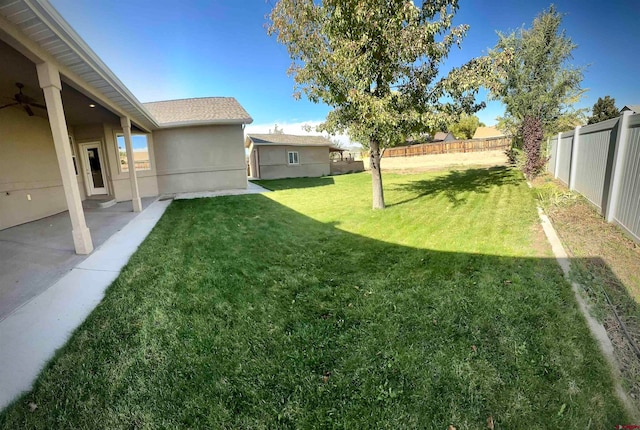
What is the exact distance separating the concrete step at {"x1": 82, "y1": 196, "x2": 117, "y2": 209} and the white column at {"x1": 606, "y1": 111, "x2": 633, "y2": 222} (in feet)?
44.5

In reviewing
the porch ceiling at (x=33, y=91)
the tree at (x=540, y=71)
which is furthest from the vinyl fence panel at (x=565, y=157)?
the porch ceiling at (x=33, y=91)

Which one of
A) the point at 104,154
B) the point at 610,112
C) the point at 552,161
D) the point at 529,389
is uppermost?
the point at 610,112

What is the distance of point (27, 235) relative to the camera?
245 inches

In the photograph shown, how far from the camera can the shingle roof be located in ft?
41.1

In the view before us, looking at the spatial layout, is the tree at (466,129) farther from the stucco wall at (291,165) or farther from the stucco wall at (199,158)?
the stucco wall at (199,158)

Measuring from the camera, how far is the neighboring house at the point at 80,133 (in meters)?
4.33

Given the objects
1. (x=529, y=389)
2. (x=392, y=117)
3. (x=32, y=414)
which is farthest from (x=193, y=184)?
(x=529, y=389)

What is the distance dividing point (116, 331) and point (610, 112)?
44882 mm

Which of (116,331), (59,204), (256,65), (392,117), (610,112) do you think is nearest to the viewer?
(116,331)

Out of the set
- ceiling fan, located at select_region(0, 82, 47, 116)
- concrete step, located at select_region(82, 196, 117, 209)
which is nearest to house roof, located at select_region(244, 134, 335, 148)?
concrete step, located at select_region(82, 196, 117, 209)

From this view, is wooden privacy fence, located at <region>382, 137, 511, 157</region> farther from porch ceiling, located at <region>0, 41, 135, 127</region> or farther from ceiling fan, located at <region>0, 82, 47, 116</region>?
ceiling fan, located at <region>0, 82, 47, 116</region>

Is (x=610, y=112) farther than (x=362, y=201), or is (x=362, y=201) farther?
(x=610, y=112)

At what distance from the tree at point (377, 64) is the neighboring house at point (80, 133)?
4.46 m

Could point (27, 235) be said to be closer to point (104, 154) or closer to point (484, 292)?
point (104, 154)
